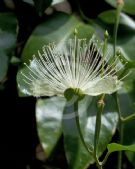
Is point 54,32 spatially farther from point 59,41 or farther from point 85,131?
point 85,131

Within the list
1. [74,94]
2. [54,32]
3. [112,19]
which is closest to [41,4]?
[54,32]

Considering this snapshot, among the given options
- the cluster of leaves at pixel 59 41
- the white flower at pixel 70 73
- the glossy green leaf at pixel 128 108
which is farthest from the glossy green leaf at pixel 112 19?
the white flower at pixel 70 73

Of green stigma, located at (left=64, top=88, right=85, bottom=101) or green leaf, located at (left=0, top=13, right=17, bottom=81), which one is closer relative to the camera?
green stigma, located at (left=64, top=88, right=85, bottom=101)

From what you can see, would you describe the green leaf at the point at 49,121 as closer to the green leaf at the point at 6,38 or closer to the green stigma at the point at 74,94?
the green leaf at the point at 6,38

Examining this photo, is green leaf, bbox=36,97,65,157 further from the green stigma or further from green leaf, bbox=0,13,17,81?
the green stigma

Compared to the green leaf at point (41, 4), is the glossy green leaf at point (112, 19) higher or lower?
lower

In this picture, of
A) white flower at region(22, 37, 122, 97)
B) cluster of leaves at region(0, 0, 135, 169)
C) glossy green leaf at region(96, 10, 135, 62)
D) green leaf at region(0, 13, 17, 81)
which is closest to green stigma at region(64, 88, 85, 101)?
white flower at region(22, 37, 122, 97)
